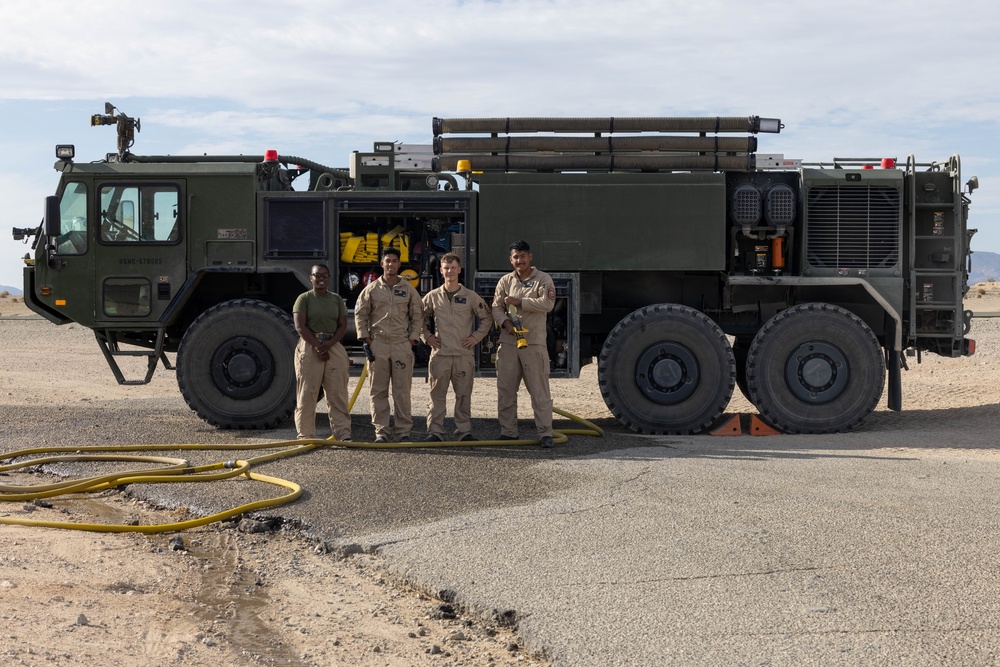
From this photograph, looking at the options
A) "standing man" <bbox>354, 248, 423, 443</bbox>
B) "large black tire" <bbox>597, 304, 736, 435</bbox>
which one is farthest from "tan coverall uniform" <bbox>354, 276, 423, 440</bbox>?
"large black tire" <bbox>597, 304, 736, 435</bbox>

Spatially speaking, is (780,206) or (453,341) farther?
(780,206)

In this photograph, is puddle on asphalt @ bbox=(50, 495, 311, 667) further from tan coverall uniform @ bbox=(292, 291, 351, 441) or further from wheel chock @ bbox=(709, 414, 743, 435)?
wheel chock @ bbox=(709, 414, 743, 435)

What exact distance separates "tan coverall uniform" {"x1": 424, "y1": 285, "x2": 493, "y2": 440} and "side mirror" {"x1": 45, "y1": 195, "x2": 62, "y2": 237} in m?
4.18

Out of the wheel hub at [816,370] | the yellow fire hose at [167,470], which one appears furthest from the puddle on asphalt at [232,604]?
the wheel hub at [816,370]

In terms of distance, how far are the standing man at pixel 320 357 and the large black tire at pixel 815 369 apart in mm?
4294

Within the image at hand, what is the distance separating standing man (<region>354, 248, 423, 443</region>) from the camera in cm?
1102

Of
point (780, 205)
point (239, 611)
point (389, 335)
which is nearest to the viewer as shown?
point (239, 611)

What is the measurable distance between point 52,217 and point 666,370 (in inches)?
258

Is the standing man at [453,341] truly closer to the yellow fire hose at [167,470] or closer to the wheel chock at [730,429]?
the yellow fire hose at [167,470]

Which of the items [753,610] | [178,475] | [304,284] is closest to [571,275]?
[304,284]

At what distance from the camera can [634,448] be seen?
10.9 meters

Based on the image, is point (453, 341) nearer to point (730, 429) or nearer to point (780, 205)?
point (730, 429)

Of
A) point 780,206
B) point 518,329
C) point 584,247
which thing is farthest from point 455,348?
point 780,206

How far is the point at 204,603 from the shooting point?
20.7 feet
